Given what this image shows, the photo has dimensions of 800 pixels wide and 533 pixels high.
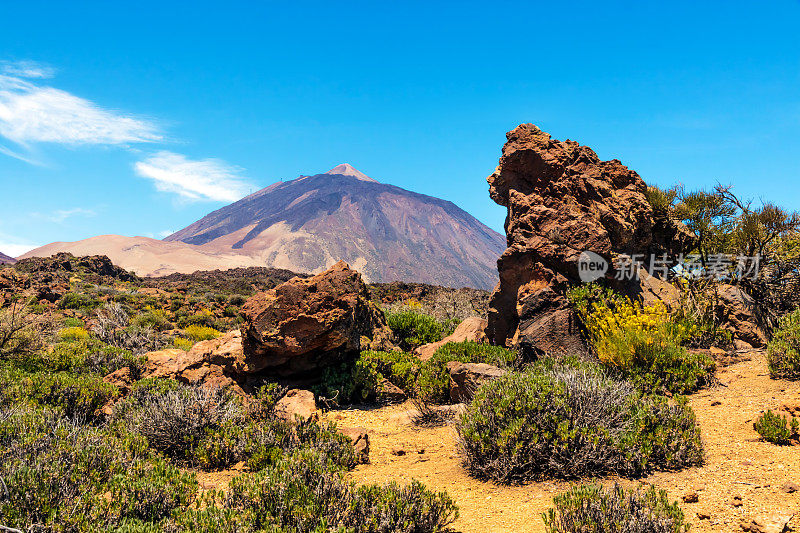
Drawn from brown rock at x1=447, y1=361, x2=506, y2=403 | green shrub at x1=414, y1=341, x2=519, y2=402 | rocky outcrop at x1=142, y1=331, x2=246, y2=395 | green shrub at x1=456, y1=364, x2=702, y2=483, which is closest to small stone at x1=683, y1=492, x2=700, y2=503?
green shrub at x1=456, y1=364, x2=702, y2=483

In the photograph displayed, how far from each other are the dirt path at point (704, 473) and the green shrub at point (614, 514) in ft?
1.21

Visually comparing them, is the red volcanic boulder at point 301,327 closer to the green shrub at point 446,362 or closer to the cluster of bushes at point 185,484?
the green shrub at point 446,362

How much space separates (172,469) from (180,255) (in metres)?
161

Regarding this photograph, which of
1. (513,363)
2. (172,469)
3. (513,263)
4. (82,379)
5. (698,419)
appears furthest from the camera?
(513,263)

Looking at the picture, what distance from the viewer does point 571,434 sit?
12.9ft

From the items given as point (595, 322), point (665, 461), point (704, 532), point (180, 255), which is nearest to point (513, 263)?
point (595, 322)

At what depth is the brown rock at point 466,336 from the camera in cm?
945

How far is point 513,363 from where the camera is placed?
7.53 m

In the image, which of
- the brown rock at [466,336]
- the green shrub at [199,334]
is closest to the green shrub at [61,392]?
the brown rock at [466,336]

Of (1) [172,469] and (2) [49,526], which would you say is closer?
(2) [49,526]

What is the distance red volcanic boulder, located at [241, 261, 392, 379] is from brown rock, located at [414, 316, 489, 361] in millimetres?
2229

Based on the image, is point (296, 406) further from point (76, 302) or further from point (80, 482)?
point (76, 302)

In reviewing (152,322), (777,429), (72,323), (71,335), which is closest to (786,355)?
(777,429)

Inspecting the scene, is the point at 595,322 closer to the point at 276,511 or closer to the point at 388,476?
the point at 388,476
